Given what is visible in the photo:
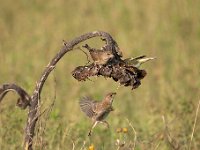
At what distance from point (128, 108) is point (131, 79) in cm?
447

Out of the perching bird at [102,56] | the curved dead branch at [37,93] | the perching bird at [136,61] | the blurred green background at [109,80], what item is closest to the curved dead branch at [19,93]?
the curved dead branch at [37,93]

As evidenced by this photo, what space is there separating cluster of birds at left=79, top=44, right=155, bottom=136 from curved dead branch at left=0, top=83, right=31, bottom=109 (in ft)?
1.24

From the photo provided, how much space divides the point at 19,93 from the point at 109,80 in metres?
5.28

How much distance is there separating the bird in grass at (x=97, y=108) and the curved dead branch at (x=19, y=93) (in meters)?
0.38

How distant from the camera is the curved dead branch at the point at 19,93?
181 inches

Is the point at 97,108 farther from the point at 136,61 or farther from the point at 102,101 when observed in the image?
the point at 136,61

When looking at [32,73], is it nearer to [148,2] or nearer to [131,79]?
[148,2]

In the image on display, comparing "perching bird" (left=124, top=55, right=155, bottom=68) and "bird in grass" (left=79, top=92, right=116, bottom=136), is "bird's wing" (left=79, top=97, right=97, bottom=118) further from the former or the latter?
"perching bird" (left=124, top=55, right=155, bottom=68)

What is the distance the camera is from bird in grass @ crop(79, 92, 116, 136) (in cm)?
479

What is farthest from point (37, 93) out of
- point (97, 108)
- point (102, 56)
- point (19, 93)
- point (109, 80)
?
point (109, 80)

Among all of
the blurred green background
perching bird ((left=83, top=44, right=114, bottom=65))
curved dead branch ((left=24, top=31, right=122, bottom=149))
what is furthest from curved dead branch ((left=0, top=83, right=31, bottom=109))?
perching bird ((left=83, top=44, right=114, bottom=65))

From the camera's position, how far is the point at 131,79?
14.2 ft

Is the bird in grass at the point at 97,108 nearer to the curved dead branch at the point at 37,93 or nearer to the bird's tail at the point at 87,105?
the bird's tail at the point at 87,105

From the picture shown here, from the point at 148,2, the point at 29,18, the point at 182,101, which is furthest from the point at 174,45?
the point at 182,101
